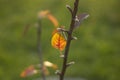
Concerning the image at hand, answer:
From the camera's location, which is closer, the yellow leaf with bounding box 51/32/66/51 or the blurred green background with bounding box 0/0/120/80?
the yellow leaf with bounding box 51/32/66/51

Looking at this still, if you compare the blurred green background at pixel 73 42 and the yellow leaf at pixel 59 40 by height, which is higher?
the blurred green background at pixel 73 42

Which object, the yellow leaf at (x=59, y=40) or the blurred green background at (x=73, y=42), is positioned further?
the blurred green background at (x=73, y=42)

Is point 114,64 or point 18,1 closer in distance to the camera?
point 114,64

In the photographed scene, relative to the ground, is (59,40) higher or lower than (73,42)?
lower

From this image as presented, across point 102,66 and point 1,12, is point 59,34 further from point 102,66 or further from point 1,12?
point 1,12

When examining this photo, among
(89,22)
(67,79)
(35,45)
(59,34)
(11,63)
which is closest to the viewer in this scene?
(59,34)

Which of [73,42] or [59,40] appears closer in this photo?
[59,40]

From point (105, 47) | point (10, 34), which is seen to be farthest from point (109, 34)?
point (10, 34)

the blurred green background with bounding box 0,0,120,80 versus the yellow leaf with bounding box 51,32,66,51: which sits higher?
the blurred green background with bounding box 0,0,120,80
